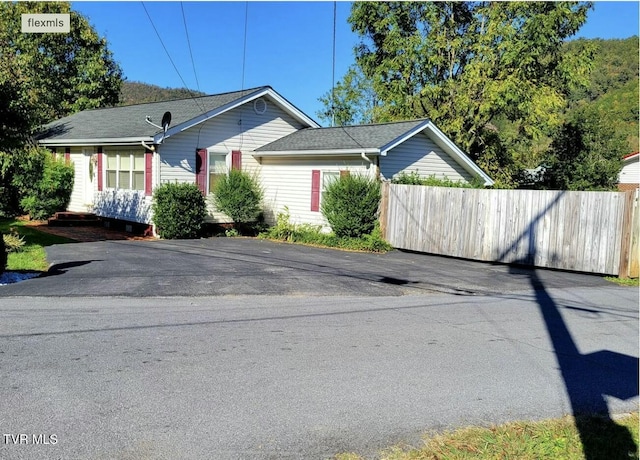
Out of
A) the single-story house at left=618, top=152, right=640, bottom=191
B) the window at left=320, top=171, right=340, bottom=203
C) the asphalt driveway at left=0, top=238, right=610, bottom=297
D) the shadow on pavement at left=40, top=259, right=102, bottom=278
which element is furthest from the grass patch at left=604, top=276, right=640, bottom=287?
the single-story house at left=618, top=152, right=640, bottom=191

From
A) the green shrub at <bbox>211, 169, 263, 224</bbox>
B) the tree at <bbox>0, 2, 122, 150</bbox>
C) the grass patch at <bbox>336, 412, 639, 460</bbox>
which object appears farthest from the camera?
the tree at <bbox>0, 2, 122, 150</bbox>

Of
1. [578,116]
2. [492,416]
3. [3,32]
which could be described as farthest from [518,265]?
[3,32]

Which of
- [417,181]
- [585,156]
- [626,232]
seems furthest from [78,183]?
[585,156]

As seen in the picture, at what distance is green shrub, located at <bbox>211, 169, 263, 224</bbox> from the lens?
19.5m

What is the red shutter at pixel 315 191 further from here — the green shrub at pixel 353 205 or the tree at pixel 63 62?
the tree at pixel 63 62

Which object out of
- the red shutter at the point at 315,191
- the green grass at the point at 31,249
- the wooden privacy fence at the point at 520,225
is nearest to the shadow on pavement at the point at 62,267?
the green grass at the point at 31,249

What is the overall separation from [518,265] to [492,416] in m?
10.8

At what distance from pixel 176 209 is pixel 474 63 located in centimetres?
1499

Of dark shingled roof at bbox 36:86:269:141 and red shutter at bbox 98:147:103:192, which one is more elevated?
dark shingled roof at bbox 36:86:269:141

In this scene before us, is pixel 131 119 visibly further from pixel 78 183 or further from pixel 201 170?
pixel 201 170

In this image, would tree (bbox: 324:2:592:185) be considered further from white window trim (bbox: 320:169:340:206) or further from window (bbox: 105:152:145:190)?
window (bbox: 105:152:145:190)

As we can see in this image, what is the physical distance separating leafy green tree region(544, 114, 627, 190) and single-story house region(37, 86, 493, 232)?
784 centimetres

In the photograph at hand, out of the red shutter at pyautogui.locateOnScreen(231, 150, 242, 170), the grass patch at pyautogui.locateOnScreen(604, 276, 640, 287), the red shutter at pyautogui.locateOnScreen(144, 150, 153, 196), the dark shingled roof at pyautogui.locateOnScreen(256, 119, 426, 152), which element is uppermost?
the dark shingled roof at pyautogui.locateOnScreen(256, 119, 426, 152)

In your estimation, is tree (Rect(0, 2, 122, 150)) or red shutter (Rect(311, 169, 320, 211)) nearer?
red shutter (Rect(311, 169, 320, 211))
